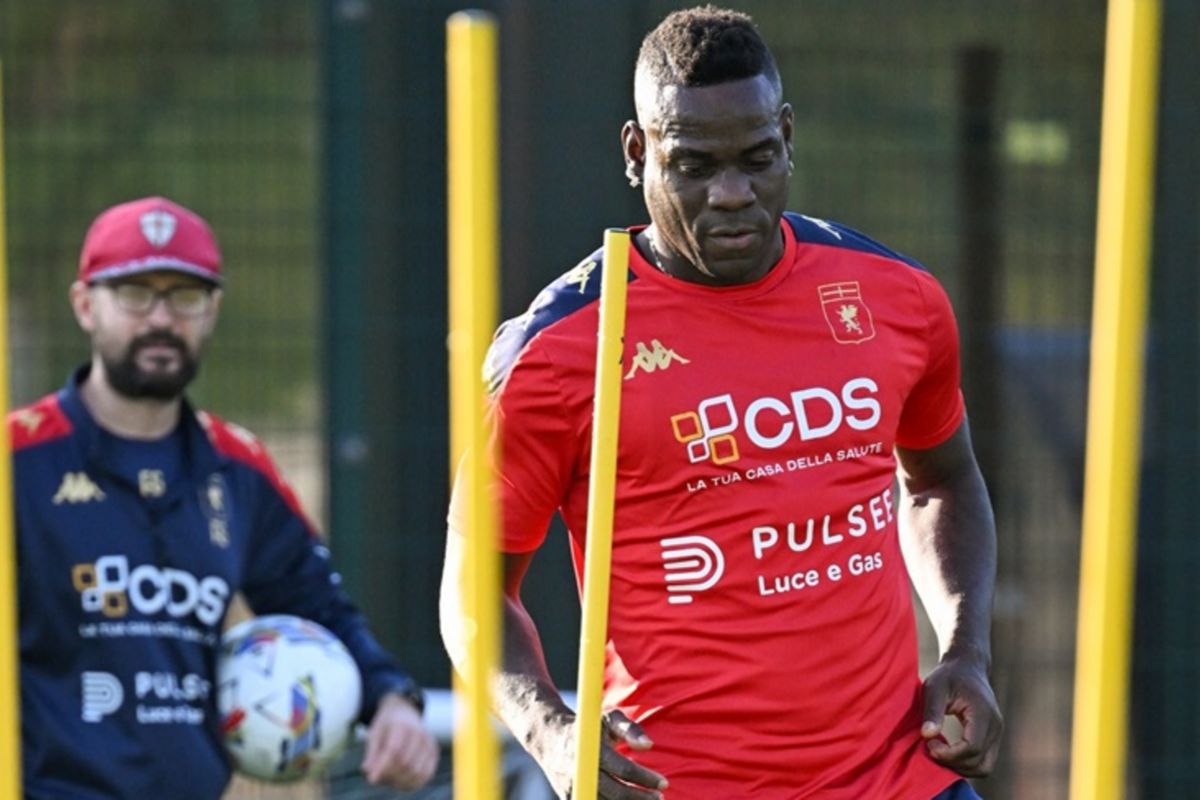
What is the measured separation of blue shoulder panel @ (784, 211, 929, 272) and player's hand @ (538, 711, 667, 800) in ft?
2.91

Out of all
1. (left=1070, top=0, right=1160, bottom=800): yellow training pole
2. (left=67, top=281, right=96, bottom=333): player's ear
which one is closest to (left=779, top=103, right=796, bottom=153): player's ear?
(left=1070, top=0, right=1160, bottom=800): yellow training pole

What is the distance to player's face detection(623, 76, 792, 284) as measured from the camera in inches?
134

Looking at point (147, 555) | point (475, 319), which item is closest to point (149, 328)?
point (147, 555)

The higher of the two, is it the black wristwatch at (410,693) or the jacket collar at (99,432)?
the jacket collar at (99,432)

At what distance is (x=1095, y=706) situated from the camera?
2.32m

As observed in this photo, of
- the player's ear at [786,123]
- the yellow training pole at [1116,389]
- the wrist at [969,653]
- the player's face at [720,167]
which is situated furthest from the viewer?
the wrist at [969,653]

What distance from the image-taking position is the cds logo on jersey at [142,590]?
5.00 m

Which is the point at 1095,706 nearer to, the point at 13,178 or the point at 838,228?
the point at 838,228

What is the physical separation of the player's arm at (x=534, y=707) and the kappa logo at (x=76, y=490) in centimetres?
170

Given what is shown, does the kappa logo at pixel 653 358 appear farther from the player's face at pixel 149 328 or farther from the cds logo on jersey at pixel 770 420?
the player's face at pixel 149 328

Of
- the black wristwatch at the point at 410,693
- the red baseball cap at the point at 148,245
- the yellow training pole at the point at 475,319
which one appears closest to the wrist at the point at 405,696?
the black wristwatch at the point at 410,693

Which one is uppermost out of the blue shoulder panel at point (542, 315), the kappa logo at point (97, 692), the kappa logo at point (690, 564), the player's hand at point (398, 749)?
the blue shoulder panel at point (542, 315)

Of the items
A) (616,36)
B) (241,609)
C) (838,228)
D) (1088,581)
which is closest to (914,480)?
(838,228)

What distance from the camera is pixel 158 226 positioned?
534 cm
